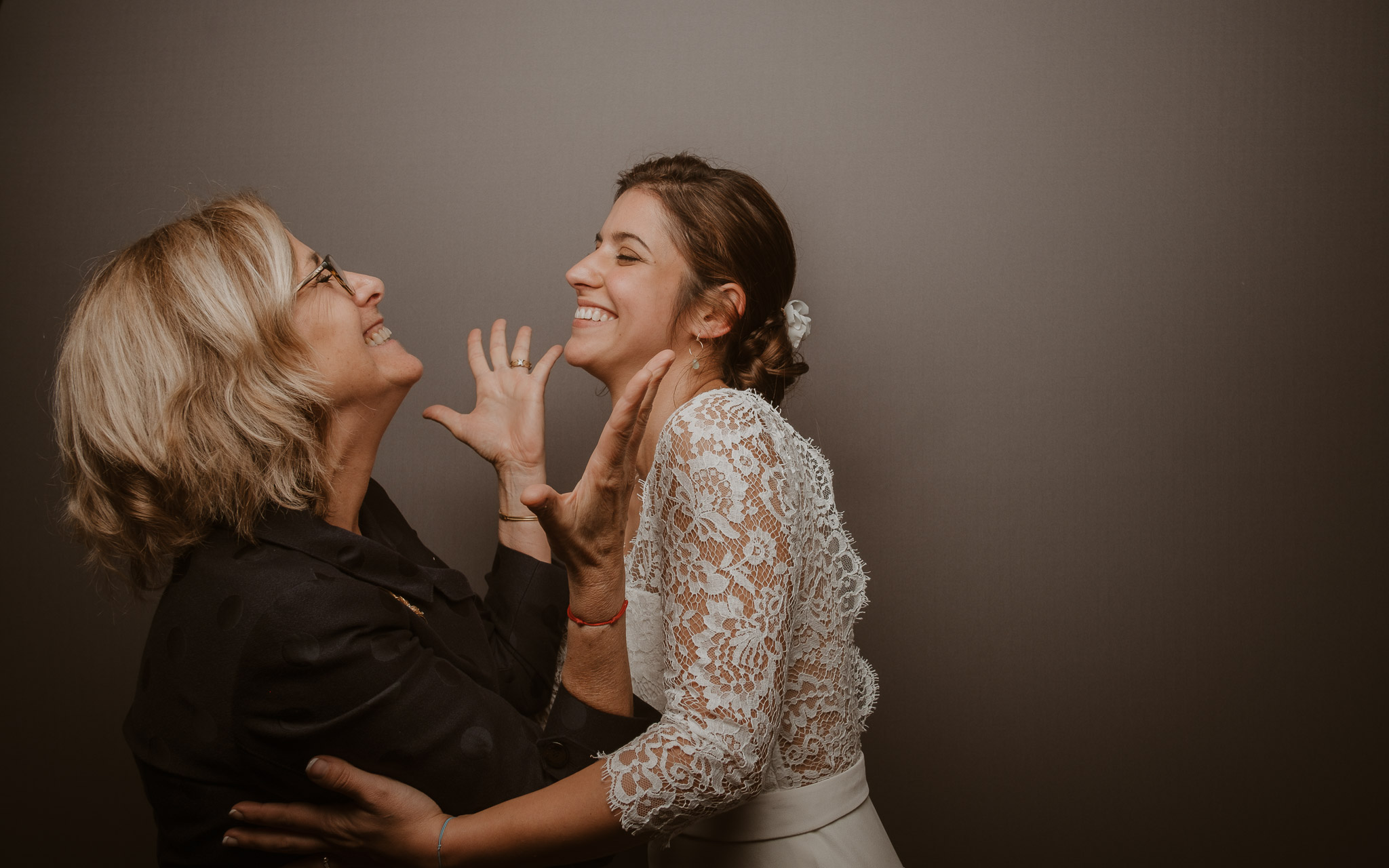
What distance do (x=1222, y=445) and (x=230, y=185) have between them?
2.60m

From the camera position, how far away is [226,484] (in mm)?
1148

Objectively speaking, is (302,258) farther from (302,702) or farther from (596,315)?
(302,702)

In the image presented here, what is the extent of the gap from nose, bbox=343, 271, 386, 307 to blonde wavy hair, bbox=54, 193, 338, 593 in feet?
0.45

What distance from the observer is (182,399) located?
117 cm

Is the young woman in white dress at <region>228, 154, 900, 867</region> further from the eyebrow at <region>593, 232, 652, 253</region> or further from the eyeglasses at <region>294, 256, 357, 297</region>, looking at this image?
the eyeglasses at <region>294, 256, 357, 297</region>

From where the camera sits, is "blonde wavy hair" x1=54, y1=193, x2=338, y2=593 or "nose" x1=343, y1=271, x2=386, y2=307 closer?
"blonde wavy hair" x1=54, y1=193, x2=338, y2=593

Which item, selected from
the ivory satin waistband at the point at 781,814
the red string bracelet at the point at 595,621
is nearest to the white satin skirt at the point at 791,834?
the ivory satin waistband at the point at 781,814

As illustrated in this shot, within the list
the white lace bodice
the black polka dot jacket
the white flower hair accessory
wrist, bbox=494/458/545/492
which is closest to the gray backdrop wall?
the white flower hair accessory

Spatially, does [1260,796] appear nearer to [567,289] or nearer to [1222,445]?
[1222,445]

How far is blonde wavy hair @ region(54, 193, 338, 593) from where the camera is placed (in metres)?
1.15

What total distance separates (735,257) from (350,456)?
79 cm

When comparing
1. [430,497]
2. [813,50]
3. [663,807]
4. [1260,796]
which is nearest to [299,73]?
[430,497]

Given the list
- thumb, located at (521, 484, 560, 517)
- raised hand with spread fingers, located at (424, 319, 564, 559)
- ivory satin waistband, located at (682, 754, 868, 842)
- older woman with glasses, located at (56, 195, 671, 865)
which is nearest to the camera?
thumb, located at (521, 484, 560, 517)

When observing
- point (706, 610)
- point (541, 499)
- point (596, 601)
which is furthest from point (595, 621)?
point (541, 499)
